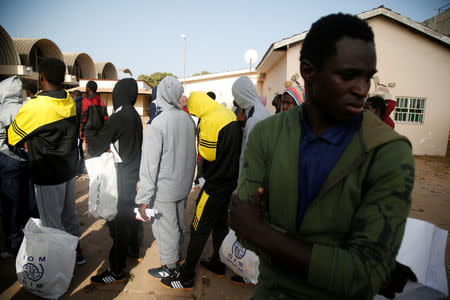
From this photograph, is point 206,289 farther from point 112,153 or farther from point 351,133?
point 351,133

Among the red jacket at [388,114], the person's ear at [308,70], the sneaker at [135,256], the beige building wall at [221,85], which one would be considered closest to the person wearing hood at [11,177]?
the sneaker at [135,256]

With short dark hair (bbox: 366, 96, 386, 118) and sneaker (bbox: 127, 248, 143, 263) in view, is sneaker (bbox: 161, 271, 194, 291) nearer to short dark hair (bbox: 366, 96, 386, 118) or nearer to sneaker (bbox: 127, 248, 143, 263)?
sneaker (bbox: 127, 248, 143, 263)

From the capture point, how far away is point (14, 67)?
53.5ft

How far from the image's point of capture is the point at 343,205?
2.78 feet

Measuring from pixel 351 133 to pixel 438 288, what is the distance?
1194 mm

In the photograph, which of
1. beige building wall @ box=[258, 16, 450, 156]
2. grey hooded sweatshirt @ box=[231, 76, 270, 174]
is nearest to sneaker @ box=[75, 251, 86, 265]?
grey hooded sweatshirt @ box=[231, 76, 270, 174]

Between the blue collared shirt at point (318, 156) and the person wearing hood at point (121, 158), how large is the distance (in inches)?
92.6

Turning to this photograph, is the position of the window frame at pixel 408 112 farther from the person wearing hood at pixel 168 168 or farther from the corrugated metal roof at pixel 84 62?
the corrugated metal roof at pixel 84 62

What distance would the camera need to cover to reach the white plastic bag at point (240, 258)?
95.6 inches

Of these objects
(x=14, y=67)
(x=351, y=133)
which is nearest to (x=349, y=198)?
(x=351, y=133)

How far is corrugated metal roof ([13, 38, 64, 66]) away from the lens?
18.8 metres

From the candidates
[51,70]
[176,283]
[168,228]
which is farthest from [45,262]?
[51,70]

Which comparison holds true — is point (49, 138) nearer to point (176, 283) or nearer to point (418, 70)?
point (176, 283)

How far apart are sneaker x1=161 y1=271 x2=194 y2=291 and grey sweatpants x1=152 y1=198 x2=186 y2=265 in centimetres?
19
